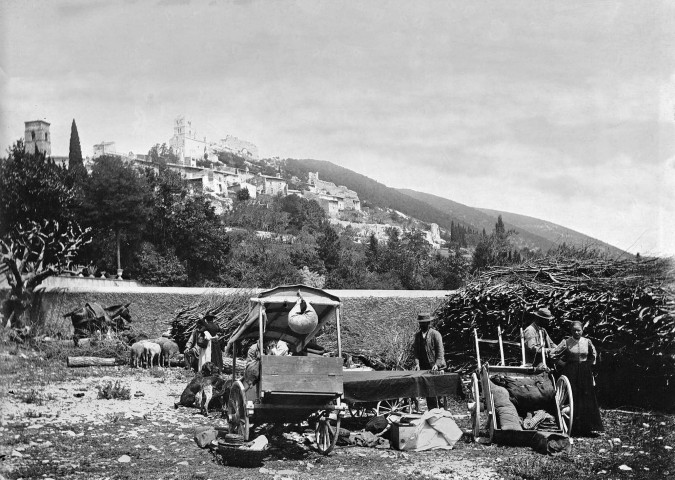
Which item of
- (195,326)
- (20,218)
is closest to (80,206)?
(20,218)

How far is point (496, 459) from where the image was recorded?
9.38 meters

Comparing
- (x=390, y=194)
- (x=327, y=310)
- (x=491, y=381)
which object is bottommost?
(x=491, y=381)

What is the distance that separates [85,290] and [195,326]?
6.37 metres

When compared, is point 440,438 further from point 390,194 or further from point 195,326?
point 390,194

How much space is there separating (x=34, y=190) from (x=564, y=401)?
1394 inches

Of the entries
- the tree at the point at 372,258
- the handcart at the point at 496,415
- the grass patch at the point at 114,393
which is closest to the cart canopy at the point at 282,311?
the handcart at the point at 496,415

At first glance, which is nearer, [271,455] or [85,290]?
[271,455]

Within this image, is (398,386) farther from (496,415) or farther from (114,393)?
(114,393)

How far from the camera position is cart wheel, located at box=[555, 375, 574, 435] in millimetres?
10211

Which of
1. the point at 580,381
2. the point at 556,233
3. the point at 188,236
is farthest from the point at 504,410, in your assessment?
the point at 188,236

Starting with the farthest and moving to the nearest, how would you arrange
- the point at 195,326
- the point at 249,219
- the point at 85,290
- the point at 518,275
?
the point at 249,219, the point at 85,290, the point at 195,326, the point at 518,275

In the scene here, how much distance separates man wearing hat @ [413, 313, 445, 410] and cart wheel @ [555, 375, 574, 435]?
6.38 ft

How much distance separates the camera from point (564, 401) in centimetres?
1045

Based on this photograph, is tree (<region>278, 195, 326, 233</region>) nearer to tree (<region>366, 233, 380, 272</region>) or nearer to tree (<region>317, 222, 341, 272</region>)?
tree (<region>366, 233, 380, 272</region>)
